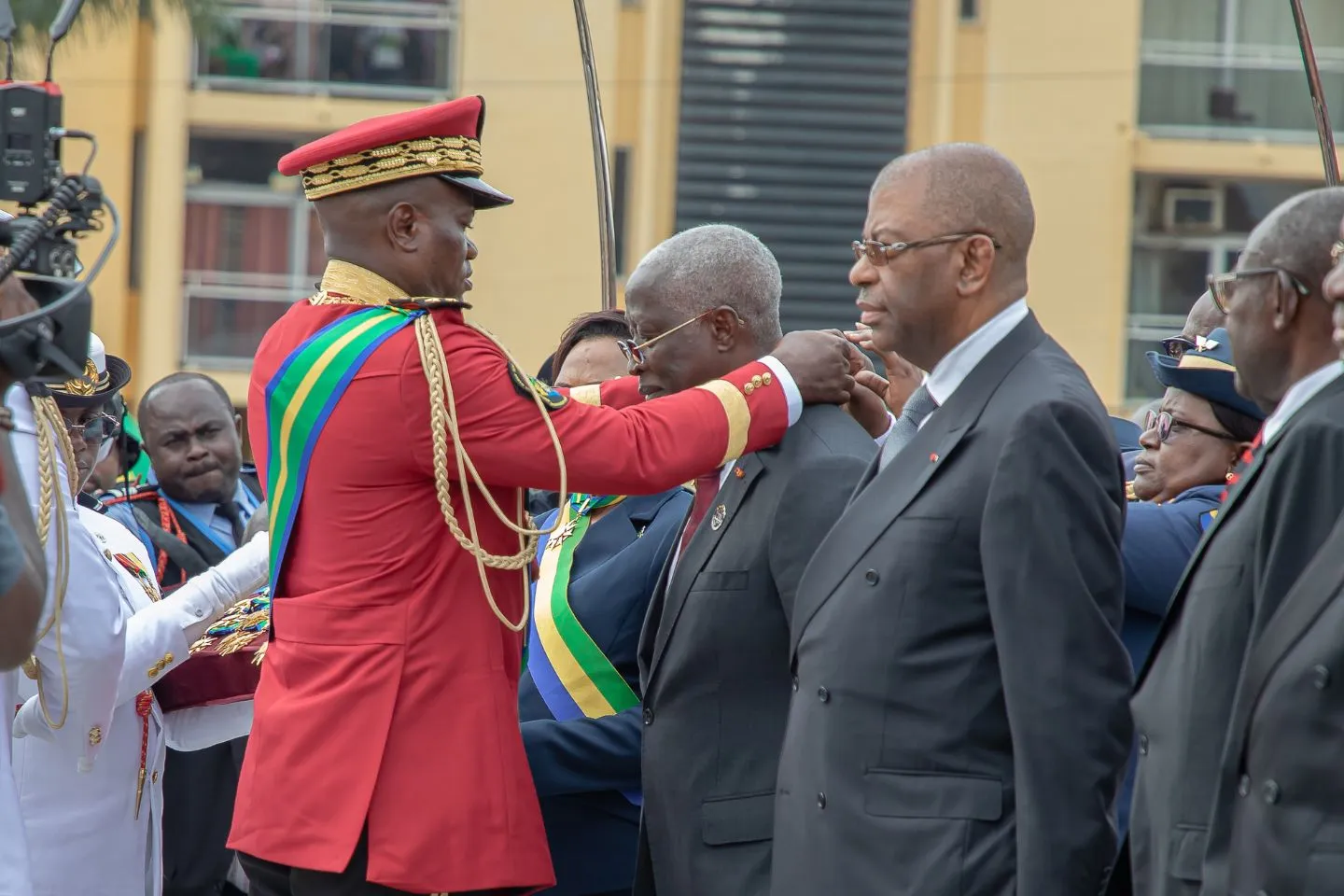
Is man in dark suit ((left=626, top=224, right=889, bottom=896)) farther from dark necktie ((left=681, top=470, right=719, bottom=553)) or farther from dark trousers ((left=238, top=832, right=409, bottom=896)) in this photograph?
dark trousers ((left=238, top=832, right=409, bottom=896))

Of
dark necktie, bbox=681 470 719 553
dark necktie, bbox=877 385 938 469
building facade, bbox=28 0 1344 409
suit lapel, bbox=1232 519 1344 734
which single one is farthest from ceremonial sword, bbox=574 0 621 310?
building facade, bbox=28 0 1344 409

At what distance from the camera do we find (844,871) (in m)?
3.01

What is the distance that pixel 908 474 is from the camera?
10.1ft

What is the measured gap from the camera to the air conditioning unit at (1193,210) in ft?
57.5

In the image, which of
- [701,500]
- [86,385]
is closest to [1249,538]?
[701,500]

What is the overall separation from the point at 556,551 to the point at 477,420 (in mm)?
991

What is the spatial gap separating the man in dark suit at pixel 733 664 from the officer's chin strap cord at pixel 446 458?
0.34 meters

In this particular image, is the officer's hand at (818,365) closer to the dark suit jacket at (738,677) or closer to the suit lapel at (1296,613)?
the dark suit jacket at (738,677)

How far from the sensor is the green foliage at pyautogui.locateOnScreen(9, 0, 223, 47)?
12344mm

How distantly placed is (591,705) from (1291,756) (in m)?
1.99

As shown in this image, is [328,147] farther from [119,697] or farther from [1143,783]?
[1143,783]

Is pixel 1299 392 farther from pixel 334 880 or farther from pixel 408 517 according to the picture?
pixel 334 880

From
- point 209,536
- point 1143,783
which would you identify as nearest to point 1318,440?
point 1143,783

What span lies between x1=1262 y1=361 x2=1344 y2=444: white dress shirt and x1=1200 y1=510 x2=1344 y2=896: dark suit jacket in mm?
281
